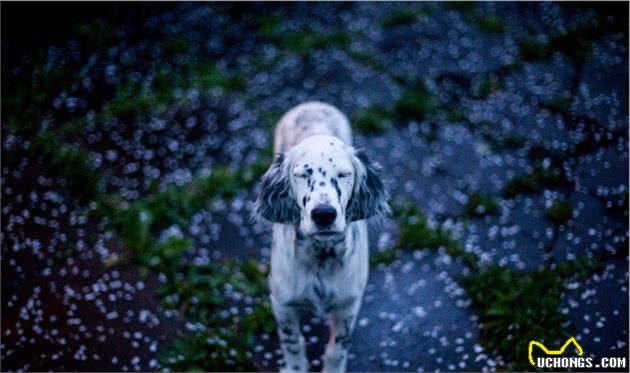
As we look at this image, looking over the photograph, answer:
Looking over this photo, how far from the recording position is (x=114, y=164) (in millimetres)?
6203

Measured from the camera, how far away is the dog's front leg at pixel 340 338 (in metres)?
3.79

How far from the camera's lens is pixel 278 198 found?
3.30m

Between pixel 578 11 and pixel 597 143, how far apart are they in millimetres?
2996

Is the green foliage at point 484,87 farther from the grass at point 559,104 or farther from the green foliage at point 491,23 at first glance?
the green foliage at point 491,23

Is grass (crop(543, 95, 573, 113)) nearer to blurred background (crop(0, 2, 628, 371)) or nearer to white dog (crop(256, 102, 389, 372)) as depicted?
blurred background (crop(0, 2, 628, 371))

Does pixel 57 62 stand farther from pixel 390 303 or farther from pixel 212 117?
pixel 390 303

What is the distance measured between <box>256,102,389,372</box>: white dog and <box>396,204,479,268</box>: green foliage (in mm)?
1411

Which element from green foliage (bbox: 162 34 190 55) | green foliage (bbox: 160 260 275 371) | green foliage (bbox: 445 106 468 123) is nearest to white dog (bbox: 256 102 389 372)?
green foliage (bbox: 160 260 275 371)

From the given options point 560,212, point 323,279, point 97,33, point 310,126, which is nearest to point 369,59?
point 560,212

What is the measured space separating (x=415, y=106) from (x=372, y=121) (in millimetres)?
571

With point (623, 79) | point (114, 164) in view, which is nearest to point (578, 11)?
point (623, 79)

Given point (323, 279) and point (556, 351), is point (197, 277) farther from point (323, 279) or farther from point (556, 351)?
point (556, 351)

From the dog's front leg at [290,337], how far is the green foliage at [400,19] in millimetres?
5618

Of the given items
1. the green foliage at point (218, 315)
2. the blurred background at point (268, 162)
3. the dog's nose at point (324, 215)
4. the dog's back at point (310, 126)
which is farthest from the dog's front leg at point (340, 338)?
the dog's back at point (310, 126)
